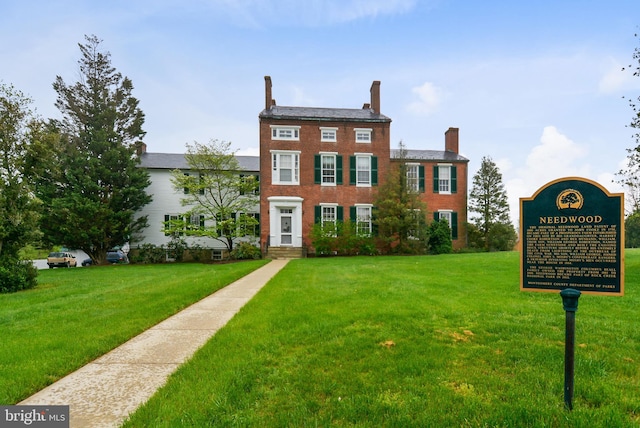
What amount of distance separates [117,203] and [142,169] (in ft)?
9.57

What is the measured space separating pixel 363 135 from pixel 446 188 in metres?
7.47

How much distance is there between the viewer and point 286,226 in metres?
23.7

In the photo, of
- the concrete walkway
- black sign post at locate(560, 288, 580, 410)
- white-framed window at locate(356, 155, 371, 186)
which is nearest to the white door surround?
white-framed window at locate(356, 155, 371, 186)

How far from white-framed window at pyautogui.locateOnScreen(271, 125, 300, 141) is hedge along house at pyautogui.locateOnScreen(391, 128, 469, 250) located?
7.25 meters

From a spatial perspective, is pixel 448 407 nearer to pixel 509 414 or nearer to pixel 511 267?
pixel 509 414

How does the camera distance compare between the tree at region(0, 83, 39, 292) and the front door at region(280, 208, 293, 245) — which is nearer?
the tree at region(0, 83, 39, 292)

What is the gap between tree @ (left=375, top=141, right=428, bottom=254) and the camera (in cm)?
2211

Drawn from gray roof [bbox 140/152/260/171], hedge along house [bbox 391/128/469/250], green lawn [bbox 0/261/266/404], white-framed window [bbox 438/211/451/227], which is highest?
gray roof [bbox 140/152/260/171]

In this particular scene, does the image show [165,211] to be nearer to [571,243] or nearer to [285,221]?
[285,221]

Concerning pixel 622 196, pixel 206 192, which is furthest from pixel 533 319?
pixel 206 192

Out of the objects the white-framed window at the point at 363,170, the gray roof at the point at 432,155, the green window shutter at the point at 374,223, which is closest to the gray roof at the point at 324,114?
the white-framed window at the point at 363,170

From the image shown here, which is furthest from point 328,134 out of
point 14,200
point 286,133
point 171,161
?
point 14,200

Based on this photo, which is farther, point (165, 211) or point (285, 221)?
point (165, 211)

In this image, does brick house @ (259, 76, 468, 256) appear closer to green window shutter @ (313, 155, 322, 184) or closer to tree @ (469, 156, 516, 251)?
green window shutter @ (313, 155, 322, 184)
